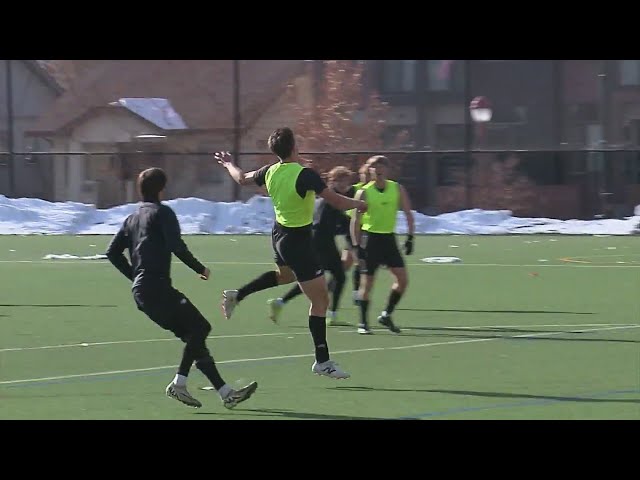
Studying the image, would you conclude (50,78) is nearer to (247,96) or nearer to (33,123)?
(33,123)

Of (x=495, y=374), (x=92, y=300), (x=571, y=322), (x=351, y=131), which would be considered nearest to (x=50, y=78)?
(x=351, y=131)

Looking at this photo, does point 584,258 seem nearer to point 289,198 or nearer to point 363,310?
point 363,310

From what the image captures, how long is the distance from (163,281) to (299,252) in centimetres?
170

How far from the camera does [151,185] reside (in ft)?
31.2

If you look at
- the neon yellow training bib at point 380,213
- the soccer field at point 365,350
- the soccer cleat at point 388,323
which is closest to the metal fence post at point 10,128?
the soccer field at point 365,350

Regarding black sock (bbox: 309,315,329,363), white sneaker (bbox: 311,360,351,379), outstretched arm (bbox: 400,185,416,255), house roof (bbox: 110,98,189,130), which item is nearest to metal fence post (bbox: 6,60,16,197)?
house roof (bbox: 110,98,189,130)

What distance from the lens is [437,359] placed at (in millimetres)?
11969

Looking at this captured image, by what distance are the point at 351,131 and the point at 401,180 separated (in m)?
2.42

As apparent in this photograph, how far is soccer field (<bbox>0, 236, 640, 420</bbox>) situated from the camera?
9523mm

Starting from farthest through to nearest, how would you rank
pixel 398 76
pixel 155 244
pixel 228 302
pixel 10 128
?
pixel 398 76, pixel 10 128, pixel 228 302, pixel 155 244

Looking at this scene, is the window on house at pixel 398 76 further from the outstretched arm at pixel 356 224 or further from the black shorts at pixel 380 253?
the black shorts at pixel 380 253

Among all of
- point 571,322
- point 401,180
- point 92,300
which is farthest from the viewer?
point 401,180

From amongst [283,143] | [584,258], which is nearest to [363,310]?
[283,143]

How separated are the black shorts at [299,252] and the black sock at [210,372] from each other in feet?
5.26
